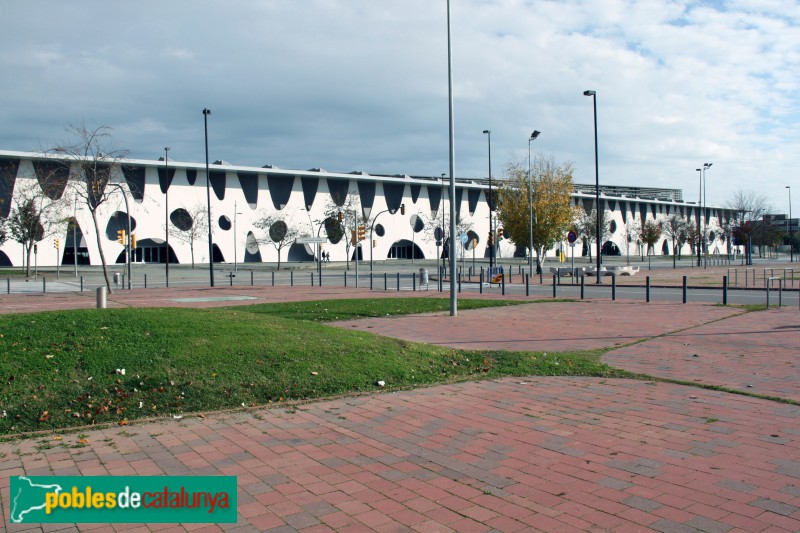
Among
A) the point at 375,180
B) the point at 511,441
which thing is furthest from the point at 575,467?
the point at 375,180

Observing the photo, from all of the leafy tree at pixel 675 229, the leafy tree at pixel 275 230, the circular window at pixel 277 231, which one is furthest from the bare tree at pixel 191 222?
the leafy tree at pixel 675 229

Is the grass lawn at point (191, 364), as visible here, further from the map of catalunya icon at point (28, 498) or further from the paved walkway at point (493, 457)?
the map of catalunya icon at point (28, 498)

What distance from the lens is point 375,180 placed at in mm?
82438

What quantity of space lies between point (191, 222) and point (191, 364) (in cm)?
6596

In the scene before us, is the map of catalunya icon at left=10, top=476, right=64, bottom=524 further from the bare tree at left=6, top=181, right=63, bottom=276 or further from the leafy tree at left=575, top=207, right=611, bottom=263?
the leafy tree at left=575, top=207, right=611, bottom=263

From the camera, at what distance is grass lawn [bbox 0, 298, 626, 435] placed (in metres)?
6.69

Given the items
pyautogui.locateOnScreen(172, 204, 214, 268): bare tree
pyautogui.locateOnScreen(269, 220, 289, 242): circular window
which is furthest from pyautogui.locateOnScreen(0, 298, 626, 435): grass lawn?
pyautogui.locateOnScreen(269, 220, 289, 242): circular window

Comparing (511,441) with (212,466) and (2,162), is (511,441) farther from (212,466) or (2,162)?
(2,162)

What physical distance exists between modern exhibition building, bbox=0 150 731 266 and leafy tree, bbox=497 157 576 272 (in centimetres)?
702

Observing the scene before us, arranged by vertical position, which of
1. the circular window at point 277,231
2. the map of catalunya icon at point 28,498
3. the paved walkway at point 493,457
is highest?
the circular window at point 277,231

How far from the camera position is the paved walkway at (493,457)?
4.18 meters

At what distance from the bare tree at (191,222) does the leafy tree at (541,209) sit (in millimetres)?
35578

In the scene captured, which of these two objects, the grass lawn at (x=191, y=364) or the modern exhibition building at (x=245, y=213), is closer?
the grass lawn at (x=191, y=364)

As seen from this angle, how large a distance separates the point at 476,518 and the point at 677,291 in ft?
83.0
